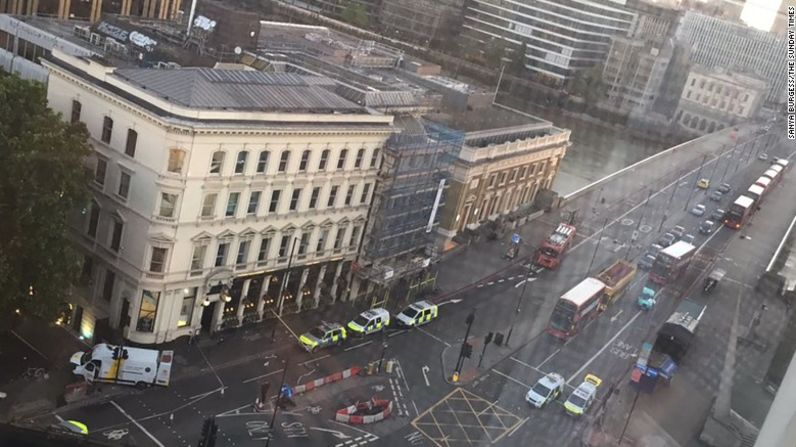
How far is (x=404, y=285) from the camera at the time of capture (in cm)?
934

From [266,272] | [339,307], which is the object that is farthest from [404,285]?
[266,272]

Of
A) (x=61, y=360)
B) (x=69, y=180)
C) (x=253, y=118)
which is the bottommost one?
(x=61, y=360)

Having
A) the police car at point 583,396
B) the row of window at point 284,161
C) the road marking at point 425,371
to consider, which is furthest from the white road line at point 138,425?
the police car at point 583,396

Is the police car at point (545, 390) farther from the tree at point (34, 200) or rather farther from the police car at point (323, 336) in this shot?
the tree at point (34, 200)

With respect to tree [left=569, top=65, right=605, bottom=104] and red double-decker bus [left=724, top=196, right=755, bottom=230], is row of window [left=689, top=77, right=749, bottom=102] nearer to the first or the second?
red double-decker bus [left=724, top=196, right=755, bottom=230]

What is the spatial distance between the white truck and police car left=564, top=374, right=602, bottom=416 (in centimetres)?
312

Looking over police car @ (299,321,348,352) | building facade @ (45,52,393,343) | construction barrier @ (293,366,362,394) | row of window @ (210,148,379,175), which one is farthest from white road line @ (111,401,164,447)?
row of window @ (210,148,379,175)

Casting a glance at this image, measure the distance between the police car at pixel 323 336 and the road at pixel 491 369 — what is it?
0.09 meters

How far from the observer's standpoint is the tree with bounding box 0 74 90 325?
665 cm

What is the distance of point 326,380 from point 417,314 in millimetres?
1417

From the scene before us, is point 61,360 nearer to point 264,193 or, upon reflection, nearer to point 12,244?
point 12,244

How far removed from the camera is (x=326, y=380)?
773 centimetres

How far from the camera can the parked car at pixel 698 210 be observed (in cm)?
625

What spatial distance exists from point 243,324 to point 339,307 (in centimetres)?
105
